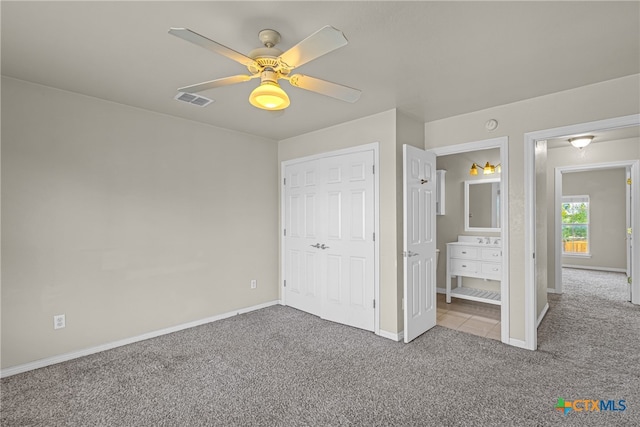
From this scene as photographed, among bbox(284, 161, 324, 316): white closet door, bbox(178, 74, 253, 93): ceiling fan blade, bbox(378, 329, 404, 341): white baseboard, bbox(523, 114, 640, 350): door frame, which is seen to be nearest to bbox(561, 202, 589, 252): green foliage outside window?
bbox(523, 114, 640, 350): door frame

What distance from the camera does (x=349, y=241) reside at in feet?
12.3

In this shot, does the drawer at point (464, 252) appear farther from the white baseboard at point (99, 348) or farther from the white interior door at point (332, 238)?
the white baseboard at point (99, 348)

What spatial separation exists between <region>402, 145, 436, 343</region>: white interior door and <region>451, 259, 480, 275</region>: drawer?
4.33ft

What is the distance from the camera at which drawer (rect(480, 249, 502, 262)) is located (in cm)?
437

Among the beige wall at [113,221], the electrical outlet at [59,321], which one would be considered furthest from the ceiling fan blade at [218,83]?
the electrical outlet at [59,321]

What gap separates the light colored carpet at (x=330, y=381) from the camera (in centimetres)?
206

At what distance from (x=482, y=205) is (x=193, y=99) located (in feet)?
14.5

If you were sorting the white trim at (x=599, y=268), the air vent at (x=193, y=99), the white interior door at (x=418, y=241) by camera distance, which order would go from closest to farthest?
the air vent at (x=193, y=99) → the white interior door at (x=418, y=241) → the white trim at (x=599, y=268)

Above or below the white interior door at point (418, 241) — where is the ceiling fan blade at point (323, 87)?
above

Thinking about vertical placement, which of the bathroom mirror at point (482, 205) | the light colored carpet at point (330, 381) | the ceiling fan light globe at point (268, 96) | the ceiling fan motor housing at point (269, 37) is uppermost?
the ceiling fan motor housing at point (269, 37)

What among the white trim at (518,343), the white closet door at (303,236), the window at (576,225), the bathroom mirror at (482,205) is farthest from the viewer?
the window at (576,225)

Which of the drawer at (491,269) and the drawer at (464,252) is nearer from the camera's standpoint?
the drawer at (491,269)

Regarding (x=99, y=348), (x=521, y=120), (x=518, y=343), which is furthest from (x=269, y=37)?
(x=518, y=343)

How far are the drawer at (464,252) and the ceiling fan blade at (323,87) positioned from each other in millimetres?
3453
